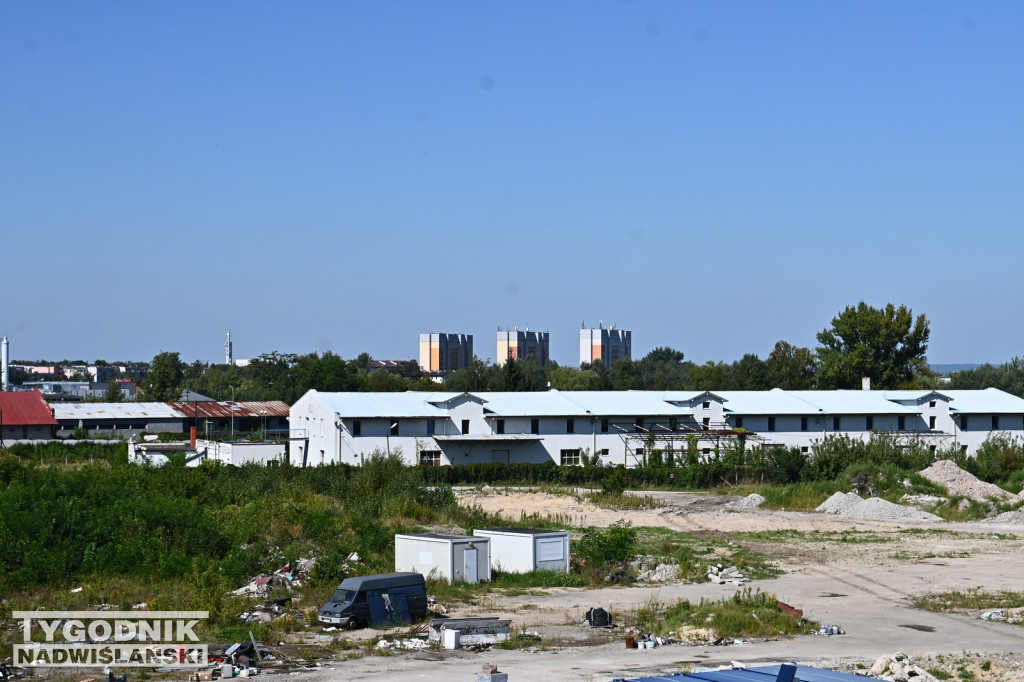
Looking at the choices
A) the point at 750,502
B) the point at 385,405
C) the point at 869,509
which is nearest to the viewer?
the point at 869,509

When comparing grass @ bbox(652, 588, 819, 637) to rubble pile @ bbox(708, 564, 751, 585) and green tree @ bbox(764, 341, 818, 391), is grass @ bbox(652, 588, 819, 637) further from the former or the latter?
green tree @ bbox(764, 341, 818, 391)

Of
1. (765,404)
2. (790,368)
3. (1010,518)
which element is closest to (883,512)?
(1010,518)

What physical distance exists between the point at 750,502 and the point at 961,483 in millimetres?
10023

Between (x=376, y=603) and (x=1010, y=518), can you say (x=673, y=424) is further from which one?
(x=376, y=603)

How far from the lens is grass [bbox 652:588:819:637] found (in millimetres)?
21984

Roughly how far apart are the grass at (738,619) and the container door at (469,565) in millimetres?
5021

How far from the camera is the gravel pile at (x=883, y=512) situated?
45.0 meters

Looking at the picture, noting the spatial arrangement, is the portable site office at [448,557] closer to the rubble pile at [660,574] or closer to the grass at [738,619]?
the rubble pile at [660,574]

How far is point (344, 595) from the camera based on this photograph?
22.4m

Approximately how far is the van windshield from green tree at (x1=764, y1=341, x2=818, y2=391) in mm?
87056

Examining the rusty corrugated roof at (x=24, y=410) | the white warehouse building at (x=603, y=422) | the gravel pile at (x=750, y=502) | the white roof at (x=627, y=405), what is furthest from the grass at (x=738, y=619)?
the rusty corrugated roof at (x=24, y=410)

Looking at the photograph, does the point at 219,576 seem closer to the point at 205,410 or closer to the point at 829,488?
the point at 829,488

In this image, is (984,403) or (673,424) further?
(984,403)

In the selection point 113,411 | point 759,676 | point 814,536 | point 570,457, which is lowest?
point 814,536
